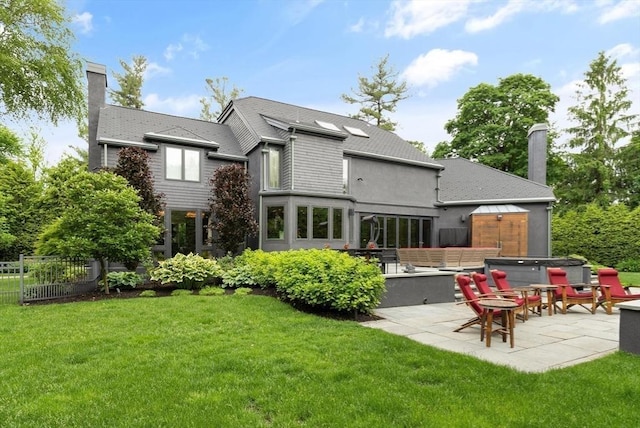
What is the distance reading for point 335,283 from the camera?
7598 millimetres

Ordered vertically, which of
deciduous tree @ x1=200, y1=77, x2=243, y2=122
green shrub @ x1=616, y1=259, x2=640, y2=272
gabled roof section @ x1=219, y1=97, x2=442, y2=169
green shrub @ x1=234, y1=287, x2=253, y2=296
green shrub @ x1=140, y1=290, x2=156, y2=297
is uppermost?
deciduous tree @ x1=200, y1=77, x2=243, y2=122

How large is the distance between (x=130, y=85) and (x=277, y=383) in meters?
34.7

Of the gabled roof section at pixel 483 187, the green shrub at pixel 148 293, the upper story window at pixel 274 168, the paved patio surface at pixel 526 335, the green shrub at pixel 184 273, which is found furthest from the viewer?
the gabled roof section at pixel 483 187

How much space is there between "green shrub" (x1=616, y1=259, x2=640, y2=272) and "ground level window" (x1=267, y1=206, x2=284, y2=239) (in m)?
18.0

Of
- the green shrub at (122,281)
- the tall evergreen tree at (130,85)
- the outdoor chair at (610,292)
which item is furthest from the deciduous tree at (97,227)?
the tall evergreen tree at (130,85)

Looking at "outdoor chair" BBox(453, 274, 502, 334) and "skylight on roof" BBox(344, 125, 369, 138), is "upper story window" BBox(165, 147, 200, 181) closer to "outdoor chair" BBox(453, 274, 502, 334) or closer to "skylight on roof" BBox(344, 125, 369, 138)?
"skylight on roof" BBox(344, 125, 369, 138)

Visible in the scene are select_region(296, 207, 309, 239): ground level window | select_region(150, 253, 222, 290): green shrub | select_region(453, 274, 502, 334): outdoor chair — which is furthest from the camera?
select_region(296, 207, 309, 239): ground level window

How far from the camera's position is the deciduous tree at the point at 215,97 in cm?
3147

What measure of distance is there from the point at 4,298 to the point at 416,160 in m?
17.1

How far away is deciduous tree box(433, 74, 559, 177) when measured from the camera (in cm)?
2734

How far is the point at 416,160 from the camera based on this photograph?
62.4ft

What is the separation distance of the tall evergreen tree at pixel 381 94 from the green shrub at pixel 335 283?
25842 mm

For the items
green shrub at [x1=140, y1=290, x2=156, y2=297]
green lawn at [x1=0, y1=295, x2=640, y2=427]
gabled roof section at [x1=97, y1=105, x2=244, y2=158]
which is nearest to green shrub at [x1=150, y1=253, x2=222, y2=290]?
green shrub at [x1=140, y1=290, x2=156, y2=297]

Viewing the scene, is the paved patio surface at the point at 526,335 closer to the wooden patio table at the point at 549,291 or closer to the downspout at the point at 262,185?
the wooden patio table at the point at 549,291
